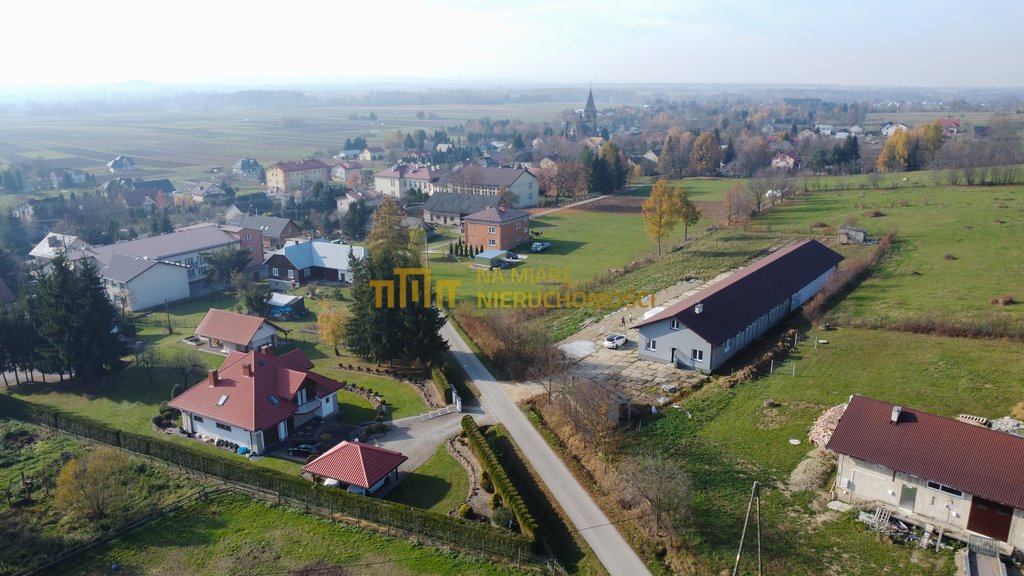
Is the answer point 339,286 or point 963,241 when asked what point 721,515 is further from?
point 963,241

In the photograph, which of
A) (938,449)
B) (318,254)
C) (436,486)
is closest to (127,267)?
(318,254)

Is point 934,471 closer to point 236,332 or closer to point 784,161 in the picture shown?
point 236,332

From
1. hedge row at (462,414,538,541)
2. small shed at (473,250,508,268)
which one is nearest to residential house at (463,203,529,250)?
small shed at (473,250,508,268)

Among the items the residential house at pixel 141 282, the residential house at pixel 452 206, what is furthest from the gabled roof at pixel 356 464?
the residential house at pixel 452 206

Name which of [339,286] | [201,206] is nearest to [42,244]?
[201,206]

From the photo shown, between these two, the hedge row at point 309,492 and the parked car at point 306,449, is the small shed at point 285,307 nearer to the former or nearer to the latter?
the hedge row at point 309,492

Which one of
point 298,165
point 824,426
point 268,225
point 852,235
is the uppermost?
point 298,165
